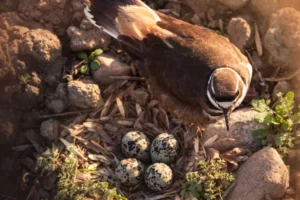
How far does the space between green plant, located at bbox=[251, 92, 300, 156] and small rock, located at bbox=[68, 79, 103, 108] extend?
6.07 feet

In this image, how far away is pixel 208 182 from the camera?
484 centimetres

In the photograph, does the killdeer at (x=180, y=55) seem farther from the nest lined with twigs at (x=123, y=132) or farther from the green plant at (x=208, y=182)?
the green plant at (x=208, y=182)

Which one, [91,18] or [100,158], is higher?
[91,18]

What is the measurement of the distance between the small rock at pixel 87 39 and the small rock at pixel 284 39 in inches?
79.9

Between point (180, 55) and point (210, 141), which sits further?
point (210, 141)

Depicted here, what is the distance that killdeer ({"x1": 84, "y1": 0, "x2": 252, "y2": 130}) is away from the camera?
4945 mm

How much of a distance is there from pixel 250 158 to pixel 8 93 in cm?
286

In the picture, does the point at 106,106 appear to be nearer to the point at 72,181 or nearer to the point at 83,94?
the point at 83,94

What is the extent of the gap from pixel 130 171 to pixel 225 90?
1342 mm

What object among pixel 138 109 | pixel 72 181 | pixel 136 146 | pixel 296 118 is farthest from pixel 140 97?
pixel 296 118

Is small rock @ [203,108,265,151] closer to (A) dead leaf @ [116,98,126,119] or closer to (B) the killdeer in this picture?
(B) the killdeer

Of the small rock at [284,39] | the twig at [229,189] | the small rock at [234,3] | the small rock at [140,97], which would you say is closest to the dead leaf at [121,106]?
the small rock at [140,97]

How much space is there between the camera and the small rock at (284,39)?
17.6 ft

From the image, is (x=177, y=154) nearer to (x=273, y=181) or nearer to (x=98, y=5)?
(x=273, y=181)
